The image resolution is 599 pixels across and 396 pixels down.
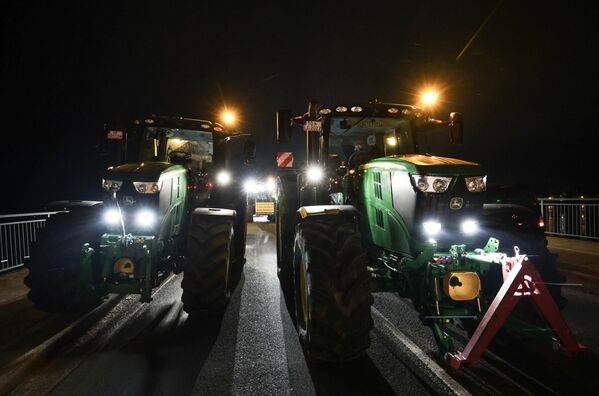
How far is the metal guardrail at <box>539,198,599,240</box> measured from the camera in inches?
427

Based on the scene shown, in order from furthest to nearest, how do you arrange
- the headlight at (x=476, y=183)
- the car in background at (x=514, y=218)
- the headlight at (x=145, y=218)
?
the headlight at (x=145, y=218) → the car in background at (x=514, y=218) → the headlight at (x=476, y=183)

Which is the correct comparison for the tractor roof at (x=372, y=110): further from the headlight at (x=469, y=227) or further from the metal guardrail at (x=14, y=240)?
the metal guardrail at (x=14, y=240)

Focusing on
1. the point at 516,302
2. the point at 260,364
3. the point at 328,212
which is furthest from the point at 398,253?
the point at 260,364

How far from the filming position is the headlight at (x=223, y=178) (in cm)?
718

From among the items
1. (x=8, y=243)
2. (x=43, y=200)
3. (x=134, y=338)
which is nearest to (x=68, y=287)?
(x=134, y=338)

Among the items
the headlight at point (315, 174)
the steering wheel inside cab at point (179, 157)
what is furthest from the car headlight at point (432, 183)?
the steering wheel inside cab at point (179, 157)

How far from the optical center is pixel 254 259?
938 cm

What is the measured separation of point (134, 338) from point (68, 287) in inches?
46.9

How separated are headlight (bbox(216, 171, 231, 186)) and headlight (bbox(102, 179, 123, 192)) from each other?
2.16 m

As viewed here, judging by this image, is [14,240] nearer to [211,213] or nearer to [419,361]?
[211,213]

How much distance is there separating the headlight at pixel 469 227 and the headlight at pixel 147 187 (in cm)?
378

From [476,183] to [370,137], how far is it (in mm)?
2182

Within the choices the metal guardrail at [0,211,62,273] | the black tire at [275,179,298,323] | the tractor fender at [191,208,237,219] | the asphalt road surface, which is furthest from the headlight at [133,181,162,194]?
the metal guardrail at [0,211,62,273]

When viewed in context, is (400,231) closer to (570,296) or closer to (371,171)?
(371,171)
